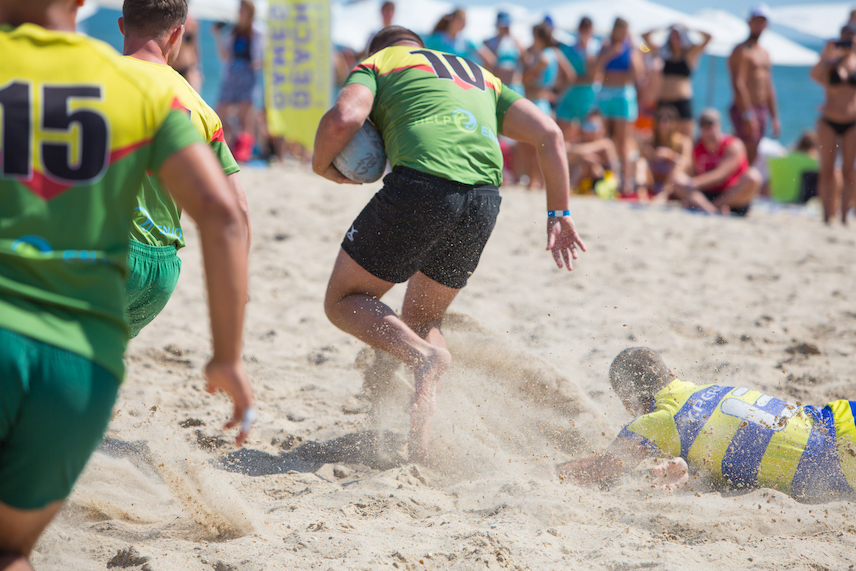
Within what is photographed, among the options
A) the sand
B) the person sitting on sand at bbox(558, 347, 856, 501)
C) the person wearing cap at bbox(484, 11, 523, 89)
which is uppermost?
the person wearing cap at bbox(484, 11, 523, 89)

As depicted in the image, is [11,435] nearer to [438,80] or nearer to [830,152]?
[438,80]

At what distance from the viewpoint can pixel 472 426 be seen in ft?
9.84

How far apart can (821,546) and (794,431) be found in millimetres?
442

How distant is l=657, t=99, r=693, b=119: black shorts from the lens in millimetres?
8773

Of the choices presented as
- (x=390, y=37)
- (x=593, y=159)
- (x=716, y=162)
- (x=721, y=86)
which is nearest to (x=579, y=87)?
(x=593, y=159)

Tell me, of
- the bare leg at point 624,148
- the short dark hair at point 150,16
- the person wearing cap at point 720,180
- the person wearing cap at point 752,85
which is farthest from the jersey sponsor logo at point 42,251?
the person wearing cap at point 752,85

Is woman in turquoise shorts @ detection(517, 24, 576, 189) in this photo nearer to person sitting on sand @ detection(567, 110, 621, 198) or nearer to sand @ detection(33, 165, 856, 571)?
person sitting on sand @ detection(567, 110, 621, 198)

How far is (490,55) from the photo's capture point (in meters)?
8.77

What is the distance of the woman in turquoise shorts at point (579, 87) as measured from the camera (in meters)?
8.53

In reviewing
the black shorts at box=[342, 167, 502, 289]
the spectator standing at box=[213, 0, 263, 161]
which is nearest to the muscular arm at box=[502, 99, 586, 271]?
the black shorts at box=[342, 167, 502, 289]

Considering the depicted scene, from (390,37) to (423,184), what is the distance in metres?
0.85

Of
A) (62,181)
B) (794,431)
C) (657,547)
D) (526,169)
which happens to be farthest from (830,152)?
(62,181)

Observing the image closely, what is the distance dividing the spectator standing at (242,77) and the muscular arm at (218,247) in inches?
294

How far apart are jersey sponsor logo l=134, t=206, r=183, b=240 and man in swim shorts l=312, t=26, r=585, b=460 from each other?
2.22ft
